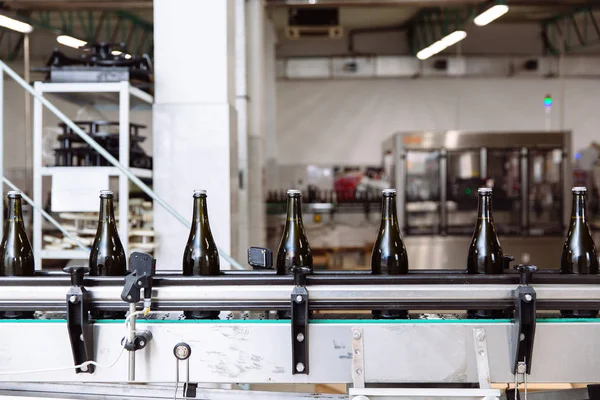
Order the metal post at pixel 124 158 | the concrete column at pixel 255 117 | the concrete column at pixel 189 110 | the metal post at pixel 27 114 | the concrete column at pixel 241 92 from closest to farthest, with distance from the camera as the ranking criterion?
the metal post at pixel 124 158 → the concrete column at pixel 189 110 → the concrete column at pixel 241 92 → the concrete column at pixel 255 117 → the metal post at pixel 27 114

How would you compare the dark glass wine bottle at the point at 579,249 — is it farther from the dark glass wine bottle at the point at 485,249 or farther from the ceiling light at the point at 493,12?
the ceiling light at the point at 493,12

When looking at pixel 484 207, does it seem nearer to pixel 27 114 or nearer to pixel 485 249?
pixel 485 249

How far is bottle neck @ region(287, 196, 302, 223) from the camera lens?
4.89ft

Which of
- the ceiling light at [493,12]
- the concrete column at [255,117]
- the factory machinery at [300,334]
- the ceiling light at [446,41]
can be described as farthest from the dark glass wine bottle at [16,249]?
the ceiling light at [446,41]

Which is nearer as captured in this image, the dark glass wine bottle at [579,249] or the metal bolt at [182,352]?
the metal bolt at [182,352]

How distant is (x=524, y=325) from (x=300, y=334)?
1.51ft

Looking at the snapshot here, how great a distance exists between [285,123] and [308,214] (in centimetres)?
168

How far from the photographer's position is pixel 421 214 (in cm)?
706

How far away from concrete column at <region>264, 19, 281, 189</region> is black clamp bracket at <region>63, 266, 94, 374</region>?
6.80 metres

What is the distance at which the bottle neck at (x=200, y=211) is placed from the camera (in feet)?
4.92

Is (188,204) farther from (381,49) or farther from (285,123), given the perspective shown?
(381,49)

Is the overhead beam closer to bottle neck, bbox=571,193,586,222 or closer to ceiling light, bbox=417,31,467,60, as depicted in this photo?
ceiling light, bbox=417,31,467,60

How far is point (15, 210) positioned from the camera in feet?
4.83

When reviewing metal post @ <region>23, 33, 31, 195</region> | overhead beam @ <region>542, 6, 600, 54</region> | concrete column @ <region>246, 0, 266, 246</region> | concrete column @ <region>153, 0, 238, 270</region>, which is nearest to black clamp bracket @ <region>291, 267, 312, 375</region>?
concrete column @ <region>153, 0, 238, 270</region>
